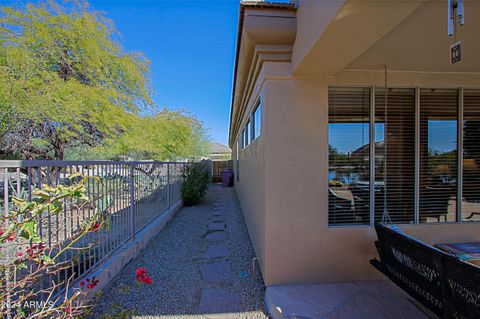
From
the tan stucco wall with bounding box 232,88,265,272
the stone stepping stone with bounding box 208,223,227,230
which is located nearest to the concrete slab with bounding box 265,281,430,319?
the tan stucco wall with bounding box 232,88,265,272

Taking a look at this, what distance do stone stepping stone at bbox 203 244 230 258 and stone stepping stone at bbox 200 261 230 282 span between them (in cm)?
31

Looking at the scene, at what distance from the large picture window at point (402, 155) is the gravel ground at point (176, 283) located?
149cm

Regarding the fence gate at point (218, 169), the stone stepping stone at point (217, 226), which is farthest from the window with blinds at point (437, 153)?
the fence gate at point (218, 169)

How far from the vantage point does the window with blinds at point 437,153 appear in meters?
3.05

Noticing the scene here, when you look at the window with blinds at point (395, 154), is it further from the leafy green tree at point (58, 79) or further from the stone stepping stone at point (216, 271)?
the leafy green tree at point (58, 79)

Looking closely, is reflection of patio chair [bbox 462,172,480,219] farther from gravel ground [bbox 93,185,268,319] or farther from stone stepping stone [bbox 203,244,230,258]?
stone stepping stone [bbox 203,244,230,258]

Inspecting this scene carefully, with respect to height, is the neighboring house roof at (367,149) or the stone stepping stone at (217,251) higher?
the neighboring house roof at (367,149)

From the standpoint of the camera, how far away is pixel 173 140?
48.6ft

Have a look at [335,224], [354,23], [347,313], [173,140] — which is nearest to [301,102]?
[354,23]

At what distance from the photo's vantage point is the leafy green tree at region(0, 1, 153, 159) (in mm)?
6621

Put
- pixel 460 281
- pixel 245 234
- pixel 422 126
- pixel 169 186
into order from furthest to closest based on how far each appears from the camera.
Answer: pixel 169 186
pixel 245 234
pixel 422 126
pixel 460 281

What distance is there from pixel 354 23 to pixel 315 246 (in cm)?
242

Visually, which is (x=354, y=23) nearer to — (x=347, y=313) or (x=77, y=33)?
(x=347, y=313)

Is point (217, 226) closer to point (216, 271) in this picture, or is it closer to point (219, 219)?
point (219, 219)
